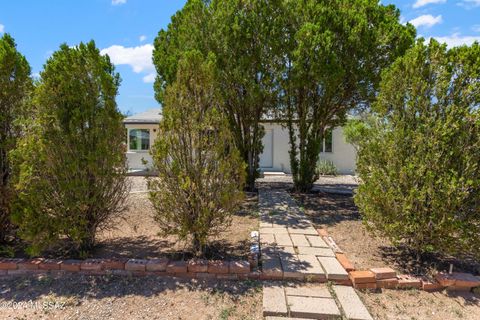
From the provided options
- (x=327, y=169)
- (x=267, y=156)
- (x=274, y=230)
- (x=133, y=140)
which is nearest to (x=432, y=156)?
(x=274, y=230)

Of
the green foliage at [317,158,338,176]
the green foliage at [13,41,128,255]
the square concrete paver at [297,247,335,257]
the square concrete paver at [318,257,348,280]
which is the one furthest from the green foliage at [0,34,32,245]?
the green foliage at [317,158,338,176]

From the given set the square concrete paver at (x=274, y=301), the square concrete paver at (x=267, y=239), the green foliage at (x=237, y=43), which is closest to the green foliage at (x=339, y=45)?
the green foliage at (x=237, y=43)

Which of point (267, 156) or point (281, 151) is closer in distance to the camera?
point (281, 151)

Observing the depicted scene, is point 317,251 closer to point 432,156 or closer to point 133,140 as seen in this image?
point 432,156

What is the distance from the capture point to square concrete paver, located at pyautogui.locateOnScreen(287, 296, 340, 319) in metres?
2.98

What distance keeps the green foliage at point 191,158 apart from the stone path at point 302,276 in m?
1.05

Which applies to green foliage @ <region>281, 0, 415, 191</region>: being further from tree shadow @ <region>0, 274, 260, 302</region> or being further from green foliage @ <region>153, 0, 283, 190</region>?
tree shadow @ <region>0, 274, 260, 302</region>

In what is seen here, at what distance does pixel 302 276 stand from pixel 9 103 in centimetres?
443

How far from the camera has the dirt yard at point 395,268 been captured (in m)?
3.19

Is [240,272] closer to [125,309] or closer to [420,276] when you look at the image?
[125,309]

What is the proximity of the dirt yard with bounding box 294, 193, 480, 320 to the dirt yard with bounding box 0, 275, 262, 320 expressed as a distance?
138cm

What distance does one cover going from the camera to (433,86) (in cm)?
391

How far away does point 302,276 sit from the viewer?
3670 millimetres

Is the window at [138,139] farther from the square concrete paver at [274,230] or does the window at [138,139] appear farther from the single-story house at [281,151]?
the square concrete paver at [274,230]
